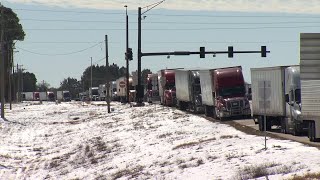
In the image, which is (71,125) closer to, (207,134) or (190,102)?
(190,102)

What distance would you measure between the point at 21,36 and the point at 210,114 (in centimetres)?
8492

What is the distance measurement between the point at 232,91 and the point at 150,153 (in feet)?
50.3

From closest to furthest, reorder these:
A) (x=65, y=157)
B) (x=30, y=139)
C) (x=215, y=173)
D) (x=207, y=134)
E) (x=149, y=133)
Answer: (x=215, y=173)
(x=207, y=134)
(x=65, y=157)
(x=149, y=133)
(x=30, y=139)

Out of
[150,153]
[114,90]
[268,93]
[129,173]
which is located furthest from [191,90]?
[114,90]

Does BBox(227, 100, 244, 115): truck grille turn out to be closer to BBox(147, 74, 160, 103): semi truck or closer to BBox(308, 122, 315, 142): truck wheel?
BBox(308, 122, 315, 142): truck wheel

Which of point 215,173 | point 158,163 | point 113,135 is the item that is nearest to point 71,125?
point 113,135

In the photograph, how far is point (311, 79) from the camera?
2570cm

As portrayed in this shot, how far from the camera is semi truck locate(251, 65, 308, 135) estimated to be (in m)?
30.7

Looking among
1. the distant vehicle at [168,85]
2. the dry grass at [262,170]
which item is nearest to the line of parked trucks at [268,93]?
the distant vehicle at [168,85]

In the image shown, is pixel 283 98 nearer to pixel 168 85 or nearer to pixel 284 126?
pixel 284 126

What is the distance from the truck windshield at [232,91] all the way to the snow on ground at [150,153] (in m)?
2.82

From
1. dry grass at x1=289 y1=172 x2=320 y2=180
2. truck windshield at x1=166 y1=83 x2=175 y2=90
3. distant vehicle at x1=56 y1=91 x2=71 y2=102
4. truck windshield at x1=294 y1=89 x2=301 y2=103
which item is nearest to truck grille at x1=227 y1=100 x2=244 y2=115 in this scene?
truck windshield at x1=294 y1=89 x2=301 y2=103

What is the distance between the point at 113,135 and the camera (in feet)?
134

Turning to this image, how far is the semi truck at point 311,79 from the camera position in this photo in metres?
24.7
